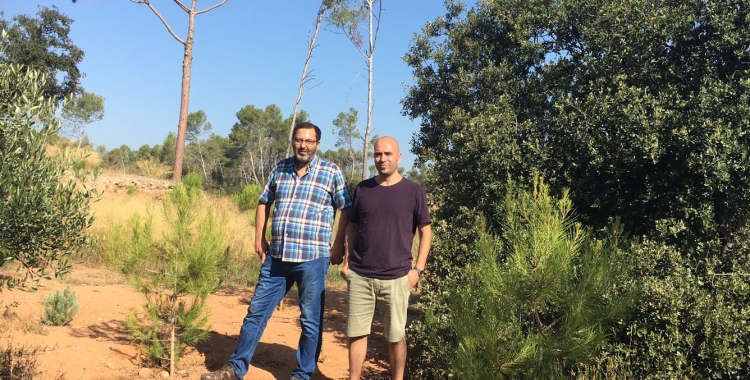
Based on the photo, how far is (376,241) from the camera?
348cm

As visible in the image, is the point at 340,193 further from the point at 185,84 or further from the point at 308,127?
the point at 185,84

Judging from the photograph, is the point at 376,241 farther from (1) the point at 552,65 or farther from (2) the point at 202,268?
(1) the point at 552,65

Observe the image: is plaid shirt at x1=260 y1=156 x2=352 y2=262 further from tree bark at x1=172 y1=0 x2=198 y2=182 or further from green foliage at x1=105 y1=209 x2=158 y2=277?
tree bark at x1=172 y1=0 x2=198 y2=182

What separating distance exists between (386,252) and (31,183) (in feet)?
7.01

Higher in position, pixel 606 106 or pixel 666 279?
pixel 606 106

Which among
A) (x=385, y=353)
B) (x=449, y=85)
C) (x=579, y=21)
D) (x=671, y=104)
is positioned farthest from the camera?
(x=449, y=85)

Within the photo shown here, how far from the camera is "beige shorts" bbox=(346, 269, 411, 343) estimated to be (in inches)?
138

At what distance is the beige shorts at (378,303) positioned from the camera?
11.5 feet

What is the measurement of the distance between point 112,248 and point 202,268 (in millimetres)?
781

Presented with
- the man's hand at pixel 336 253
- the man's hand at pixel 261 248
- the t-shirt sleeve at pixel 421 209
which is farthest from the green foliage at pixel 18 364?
the t-shirt sleeve at pixel 421 209

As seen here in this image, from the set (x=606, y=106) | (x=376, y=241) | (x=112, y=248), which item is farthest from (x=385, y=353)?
(x=606, y=106)

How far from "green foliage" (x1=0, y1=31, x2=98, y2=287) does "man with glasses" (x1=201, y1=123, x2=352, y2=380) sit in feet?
4.28

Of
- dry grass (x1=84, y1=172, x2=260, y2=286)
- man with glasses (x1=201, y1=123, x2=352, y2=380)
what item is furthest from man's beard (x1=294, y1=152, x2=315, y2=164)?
dry grass (x1=84, y1=172, x2=260, y2=286)

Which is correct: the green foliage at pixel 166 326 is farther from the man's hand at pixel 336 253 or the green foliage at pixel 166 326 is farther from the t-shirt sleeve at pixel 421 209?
the t-shirt sleeve at pixel 421 209
